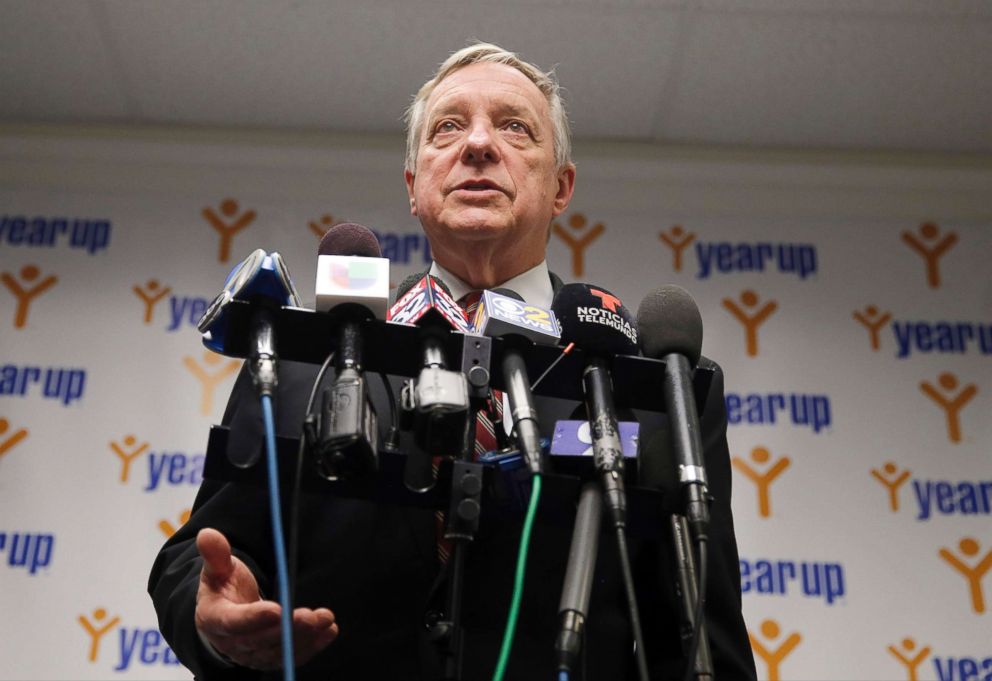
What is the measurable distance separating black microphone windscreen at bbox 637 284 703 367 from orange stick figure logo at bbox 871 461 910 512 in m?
1.92

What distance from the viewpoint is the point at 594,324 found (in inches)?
44.8

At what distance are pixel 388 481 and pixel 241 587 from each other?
0.66 feet

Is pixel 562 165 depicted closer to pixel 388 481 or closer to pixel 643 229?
pixel 388 481

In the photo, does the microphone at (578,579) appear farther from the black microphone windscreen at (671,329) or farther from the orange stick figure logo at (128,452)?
the orange stick figure logo at (128,452)

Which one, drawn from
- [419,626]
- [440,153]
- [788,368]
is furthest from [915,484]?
[419,626]

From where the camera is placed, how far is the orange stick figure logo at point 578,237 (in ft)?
10.7

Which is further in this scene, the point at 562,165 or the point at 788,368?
the point at 788,368

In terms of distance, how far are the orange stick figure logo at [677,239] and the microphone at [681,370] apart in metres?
2.04

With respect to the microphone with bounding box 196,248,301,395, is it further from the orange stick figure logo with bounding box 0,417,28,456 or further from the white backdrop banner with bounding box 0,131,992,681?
the orange stick figure logo with bounding box 0,417,28,456

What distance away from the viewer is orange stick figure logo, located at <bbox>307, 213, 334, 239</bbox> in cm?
329

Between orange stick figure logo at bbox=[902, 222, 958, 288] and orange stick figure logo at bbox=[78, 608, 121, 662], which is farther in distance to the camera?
orange stick figure logo at bbox=[902, 222, 958, 288]

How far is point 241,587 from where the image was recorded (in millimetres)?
1139

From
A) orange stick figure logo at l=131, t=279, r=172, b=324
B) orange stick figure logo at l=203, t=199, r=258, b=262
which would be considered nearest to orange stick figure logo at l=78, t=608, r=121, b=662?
orange stick figure logo at l=131, t=279, r=172, b=324

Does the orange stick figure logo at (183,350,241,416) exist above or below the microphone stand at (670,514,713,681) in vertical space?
above
